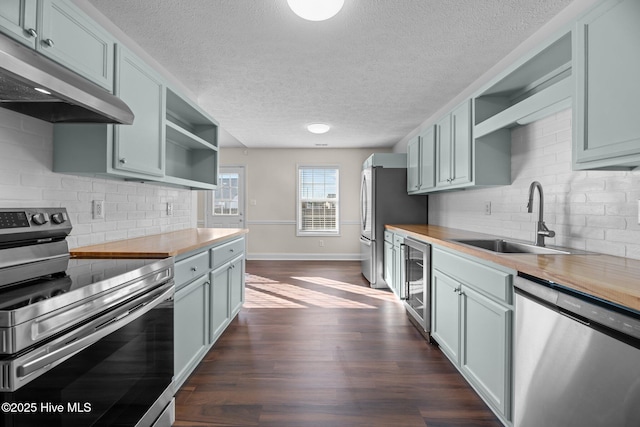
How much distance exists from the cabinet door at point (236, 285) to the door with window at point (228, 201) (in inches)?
150

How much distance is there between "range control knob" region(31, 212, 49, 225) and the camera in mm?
1404

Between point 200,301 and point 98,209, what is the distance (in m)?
0.87

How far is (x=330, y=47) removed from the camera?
2641 mm

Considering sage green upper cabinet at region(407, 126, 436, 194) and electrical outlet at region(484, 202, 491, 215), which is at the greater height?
sage green upper cabinet at region(407, 126, 436, 194)

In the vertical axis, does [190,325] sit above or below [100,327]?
below

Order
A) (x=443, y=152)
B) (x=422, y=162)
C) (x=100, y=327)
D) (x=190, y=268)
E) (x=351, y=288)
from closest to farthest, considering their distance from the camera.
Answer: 1. (x=100, y=327)
2. (x=190, y=268)
3. (x=443, y=152)
4. (x=422, y=162)
5. (x=351, y=288)

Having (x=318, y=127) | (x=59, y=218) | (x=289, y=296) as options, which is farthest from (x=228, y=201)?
(x=59, y=218)

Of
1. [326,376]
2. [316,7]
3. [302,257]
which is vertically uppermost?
[316,7]

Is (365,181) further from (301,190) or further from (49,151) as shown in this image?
(49,151)

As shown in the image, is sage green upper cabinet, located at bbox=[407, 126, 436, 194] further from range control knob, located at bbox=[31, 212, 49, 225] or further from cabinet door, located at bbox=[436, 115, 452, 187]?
range control knob, located at bbox=[31, 212, 49, 225]

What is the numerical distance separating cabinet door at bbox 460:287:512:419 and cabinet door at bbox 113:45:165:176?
2157 millimetres

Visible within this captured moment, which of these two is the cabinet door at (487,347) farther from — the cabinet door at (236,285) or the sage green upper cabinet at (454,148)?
the cabinet door at (236,285)

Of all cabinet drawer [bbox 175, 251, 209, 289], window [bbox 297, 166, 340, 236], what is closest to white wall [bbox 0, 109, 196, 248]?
cabinet drawer [bbox 175, 251, 209, 289]

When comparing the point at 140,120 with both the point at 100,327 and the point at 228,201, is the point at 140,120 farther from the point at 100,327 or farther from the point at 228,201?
the point at 228,201
